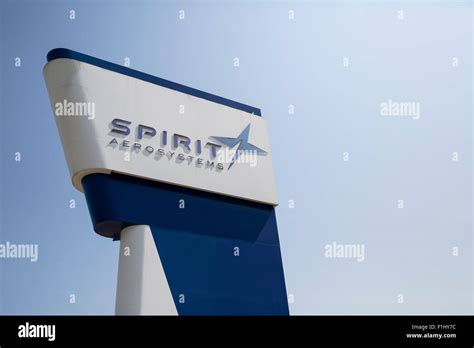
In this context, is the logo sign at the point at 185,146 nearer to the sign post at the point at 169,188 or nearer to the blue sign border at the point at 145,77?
the sign post at the point at 169,188

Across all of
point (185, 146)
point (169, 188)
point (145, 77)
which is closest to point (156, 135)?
point (185, 146)

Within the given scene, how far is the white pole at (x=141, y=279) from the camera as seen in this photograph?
1505 cm

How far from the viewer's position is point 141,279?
1523cm

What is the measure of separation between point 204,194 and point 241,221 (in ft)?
4.41

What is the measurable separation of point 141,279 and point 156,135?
3.81 m

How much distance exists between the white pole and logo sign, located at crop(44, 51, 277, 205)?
5.16ft

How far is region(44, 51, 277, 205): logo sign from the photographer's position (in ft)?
52.1

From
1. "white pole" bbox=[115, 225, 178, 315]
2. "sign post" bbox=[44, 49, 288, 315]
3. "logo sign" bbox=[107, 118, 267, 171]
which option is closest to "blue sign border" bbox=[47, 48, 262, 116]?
"sign post" bbox=[44, 49, 288, 315]

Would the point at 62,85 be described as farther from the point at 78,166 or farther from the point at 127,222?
the point at 127,222

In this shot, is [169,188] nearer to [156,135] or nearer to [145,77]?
[156,135]

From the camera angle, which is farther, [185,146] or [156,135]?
[185,146]

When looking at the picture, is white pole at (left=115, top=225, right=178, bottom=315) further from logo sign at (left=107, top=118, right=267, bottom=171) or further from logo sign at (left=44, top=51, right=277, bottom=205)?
logo sign at (left=107, top=118, right=267, bottom=171)

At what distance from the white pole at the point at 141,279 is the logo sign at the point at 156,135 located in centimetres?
157

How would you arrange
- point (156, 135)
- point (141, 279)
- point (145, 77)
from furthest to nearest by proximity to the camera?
1. point (145, 77)
2. point (156, 135)
3. point (141, 279)
